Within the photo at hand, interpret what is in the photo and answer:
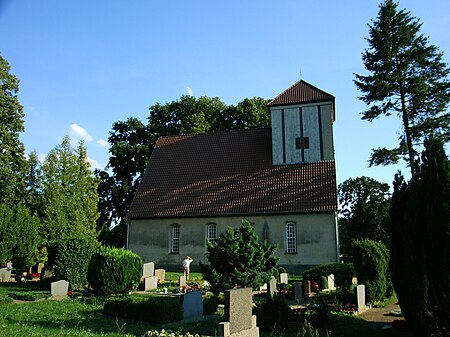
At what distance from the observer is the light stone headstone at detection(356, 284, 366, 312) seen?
13422mm

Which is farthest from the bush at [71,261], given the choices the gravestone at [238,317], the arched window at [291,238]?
the gravestone at [238,317]

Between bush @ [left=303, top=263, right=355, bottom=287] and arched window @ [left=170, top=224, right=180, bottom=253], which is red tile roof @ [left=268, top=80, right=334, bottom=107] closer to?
arched window @ [left=170, top=224, right=180, bottom=253]

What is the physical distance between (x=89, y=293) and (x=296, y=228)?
1347cm

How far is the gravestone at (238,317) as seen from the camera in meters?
8.21

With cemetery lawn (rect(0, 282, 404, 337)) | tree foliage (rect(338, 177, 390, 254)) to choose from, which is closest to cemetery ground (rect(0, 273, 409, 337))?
cemetery lawn (rect(0, 282, 404, 337))

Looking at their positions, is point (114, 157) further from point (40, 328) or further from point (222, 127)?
point (40, 328)

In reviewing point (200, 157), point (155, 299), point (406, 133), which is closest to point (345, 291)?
point (155, 299)

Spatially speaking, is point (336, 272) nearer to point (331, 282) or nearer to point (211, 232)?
point (331, 282)

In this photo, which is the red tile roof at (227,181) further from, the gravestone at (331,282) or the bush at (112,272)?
the bush at (112,272)

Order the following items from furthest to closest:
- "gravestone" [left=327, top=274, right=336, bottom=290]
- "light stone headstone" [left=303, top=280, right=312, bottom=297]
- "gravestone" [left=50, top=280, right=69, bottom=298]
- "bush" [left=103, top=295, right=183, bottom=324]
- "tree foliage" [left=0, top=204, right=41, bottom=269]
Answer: "tree foliage" [left=0, top=204, right=41, bottom=269] → "gravestone" [left=327, top=274, right=336, bottom=290] → "light stone headstone" [left=303, top=280, right=312, bottom=297] → "gravestone" [left=50, top=280, right=69, bottom=298] → "bush" [left=103, top=295, right=183, bottom=324]

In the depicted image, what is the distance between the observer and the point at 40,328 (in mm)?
9477

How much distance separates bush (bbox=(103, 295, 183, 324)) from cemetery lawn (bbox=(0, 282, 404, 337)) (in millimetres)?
212

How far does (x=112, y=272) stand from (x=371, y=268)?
10.2 metres

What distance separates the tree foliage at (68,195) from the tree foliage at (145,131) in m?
3.64
